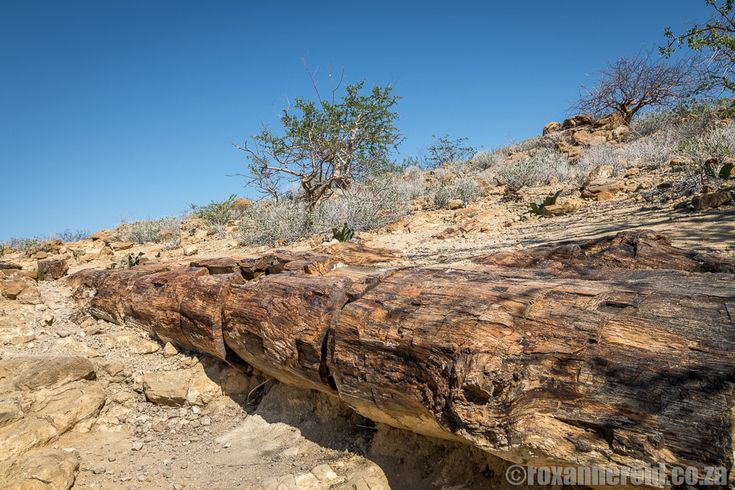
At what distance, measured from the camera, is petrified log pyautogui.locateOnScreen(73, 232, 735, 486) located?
136cm

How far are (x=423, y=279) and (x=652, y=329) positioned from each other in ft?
3.38

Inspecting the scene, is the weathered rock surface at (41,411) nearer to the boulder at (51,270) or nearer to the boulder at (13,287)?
the boulder at (13,287)

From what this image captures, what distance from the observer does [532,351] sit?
166cm

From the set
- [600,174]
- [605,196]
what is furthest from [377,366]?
[600,174]

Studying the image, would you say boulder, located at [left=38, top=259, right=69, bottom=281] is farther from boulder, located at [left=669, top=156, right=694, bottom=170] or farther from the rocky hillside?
boulder, located at [left=669, top=156, right=694, bottom=170]

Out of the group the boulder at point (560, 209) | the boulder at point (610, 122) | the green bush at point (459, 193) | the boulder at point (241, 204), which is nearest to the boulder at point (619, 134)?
the boulder at point (610, 122)

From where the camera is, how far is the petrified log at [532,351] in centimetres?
136

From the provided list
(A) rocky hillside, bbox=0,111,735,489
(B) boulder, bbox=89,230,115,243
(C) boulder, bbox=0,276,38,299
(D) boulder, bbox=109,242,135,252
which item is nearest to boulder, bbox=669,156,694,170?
(A) rocky hillside, bbox=0,111,735,489

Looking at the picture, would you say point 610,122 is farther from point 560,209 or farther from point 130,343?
point 130,343

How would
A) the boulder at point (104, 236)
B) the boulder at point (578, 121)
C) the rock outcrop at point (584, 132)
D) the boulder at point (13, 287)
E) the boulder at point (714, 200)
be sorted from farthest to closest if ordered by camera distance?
the boulder at point (578, 121) → the rock outcrop at point (584, 132) → the boulder at point (104, 236) → the boulder at point (714, 200) → the boulder at point (13, 287)

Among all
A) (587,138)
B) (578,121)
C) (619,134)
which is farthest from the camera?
(578,121)

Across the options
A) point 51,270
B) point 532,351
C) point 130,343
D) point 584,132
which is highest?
point 584,132

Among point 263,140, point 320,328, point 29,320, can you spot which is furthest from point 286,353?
point 263,140

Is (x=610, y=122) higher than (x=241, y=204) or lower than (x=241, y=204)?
higher
